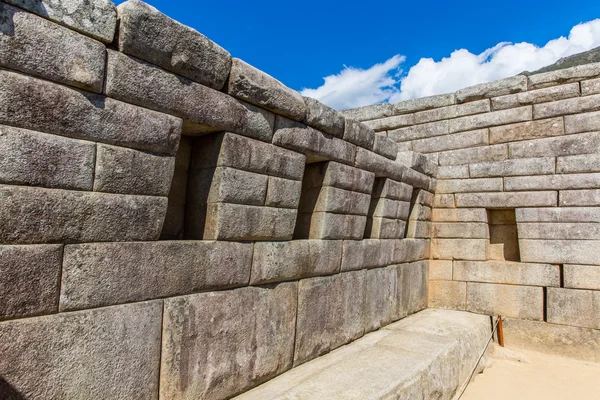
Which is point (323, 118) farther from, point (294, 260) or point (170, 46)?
point (170, 46)

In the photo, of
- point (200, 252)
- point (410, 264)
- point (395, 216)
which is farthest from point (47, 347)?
point (410, 264)

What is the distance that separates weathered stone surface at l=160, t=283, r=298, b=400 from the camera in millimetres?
2752

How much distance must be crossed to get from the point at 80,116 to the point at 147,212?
678mm

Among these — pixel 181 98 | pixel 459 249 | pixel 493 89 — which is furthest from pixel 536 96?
pixel 181 98

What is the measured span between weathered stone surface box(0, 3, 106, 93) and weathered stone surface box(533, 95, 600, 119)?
21.4 feet

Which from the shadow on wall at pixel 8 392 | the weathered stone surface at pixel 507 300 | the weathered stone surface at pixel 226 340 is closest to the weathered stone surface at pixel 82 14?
the weathered stone surface at pixel 226 340

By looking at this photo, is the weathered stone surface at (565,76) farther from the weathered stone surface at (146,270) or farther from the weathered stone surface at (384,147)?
the weathered stone surface at (146,270)

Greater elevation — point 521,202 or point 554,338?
point 521,202

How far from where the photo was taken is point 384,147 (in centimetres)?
533

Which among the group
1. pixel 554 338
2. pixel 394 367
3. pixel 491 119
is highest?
pixel 491 119

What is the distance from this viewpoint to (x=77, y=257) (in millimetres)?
2232

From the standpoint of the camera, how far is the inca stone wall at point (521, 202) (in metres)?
6.14

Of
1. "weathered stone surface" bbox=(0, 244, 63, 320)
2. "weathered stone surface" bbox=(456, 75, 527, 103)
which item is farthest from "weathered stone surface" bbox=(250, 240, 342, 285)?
"weathered stone surface" bbox=(456, 75, 527, 103)

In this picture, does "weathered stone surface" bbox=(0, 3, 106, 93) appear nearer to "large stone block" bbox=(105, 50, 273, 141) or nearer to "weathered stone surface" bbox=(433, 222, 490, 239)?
"large stone block" bbox=(105, 50, 273, 141)
